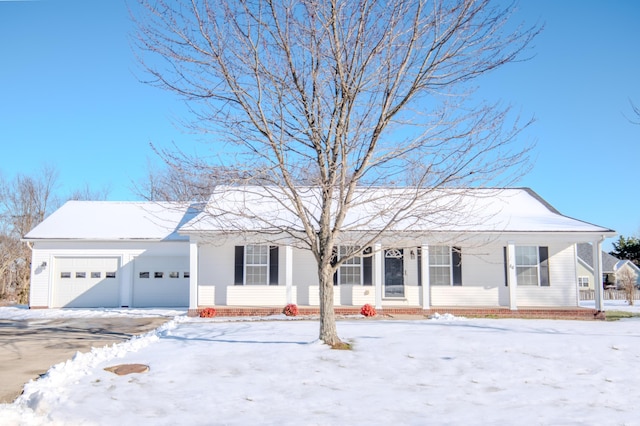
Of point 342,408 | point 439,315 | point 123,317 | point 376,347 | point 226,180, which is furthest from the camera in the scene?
point 123,317

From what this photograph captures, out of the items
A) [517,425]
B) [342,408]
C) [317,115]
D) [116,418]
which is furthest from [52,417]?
[317,115]

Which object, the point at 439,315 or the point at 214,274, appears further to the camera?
the point at 214,274

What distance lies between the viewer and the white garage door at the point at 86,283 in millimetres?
19703

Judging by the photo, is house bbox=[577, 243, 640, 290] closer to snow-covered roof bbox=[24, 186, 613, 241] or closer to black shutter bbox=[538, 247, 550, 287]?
snow-covered roof bbox=[24, 186, 613, 241]

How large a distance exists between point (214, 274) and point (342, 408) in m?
12.1

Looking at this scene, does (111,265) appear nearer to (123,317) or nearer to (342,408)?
(123,317)

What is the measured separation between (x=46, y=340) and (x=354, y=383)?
8.34 metres

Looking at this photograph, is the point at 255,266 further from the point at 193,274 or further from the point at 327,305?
the point at 327,305

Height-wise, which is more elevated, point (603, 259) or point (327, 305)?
point (603, 259)

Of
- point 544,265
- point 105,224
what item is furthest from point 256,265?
point 544,265

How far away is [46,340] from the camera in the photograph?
1145cm

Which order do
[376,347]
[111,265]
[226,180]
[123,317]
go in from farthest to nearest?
[111,265] → [123,317] → [376,347] → [226,180]

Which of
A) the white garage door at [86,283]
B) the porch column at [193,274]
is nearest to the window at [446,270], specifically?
the porch column at [193,274]

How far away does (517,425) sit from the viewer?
4.98 m
